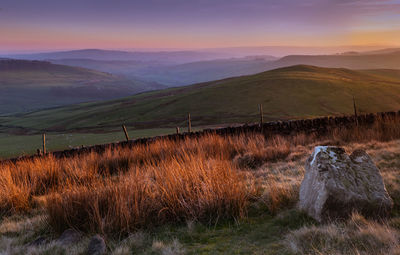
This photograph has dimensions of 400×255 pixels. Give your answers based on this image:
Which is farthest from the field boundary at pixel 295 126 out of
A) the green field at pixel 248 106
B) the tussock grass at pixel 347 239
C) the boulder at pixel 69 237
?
the green field at pixel 248 106

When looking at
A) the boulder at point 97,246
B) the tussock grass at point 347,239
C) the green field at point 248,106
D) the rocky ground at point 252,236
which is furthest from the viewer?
the green field at point 248,106

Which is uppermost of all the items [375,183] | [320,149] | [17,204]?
[320,149]

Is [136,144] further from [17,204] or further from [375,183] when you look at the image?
[375,183]

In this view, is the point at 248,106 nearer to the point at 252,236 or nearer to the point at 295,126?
the point at 295,126

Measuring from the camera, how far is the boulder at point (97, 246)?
3871 millimetres

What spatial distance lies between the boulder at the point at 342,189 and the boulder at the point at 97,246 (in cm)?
299

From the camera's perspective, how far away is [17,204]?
20.1ft

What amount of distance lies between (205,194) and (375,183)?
2606 mm

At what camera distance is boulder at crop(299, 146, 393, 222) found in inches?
166

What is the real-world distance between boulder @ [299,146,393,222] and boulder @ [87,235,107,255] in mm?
2995

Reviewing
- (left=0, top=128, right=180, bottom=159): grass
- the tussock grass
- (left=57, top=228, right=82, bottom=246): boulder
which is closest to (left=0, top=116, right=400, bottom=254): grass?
the tussock grass

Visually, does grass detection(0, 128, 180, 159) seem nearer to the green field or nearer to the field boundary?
the green field

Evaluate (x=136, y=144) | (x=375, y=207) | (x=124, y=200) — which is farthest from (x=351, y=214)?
(x=136, y=144)

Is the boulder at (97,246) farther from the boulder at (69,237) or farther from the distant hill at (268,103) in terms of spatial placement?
the distant hill at (268,103)
